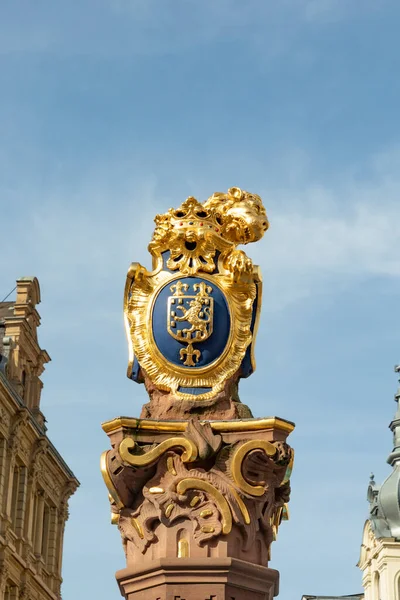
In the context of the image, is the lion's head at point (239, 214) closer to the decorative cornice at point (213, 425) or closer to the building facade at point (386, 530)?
the decorative cornice at point (213, 425)

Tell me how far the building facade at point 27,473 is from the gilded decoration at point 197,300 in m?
31.7

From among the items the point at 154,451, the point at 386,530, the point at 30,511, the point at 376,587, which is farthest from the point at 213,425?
the point at 376,587

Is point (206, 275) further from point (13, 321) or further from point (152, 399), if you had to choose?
point (13, 321)

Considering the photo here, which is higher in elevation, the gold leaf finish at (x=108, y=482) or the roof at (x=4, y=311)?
the roof at (x=4, y=311)

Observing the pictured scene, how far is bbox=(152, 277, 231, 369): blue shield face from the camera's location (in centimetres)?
877

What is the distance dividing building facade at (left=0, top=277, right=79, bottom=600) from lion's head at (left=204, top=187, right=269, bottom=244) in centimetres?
3163

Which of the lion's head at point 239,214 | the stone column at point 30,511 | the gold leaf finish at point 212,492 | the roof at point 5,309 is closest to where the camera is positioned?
the gold leaf finish at point 212,492

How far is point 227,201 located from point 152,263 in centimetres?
65

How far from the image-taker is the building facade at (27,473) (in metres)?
41.7

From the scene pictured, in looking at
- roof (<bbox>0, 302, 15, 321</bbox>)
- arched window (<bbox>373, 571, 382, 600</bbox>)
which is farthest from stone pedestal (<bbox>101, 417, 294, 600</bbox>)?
arched window (<bbox>373, 571, 382, 600</bbox>)

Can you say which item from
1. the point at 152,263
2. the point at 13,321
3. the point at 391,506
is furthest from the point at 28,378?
the point at 152,263

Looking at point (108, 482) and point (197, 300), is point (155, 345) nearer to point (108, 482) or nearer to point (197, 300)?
point (197, 300)

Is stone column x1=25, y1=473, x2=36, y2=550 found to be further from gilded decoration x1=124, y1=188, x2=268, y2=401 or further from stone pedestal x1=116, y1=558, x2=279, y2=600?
stone pedestal x1=116, y1=558, x2=279, y2=600

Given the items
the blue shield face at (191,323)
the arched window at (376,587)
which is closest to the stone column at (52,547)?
the arched window at (376,587)
